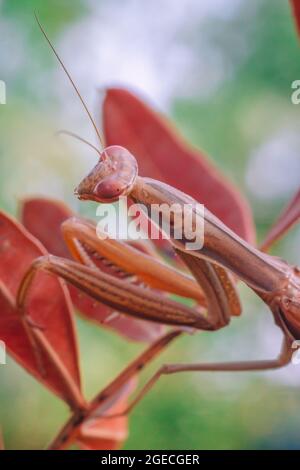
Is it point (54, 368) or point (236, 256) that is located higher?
point (236, 256)

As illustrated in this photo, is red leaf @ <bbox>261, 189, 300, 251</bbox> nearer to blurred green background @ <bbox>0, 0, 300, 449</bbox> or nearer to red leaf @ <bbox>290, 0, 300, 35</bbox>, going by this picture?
red leaf @ <bbox>290, 0, 300, 35</bbox>

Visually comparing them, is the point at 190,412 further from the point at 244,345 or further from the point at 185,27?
the point at 185,27

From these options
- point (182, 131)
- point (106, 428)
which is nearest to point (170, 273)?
point (106, 428)

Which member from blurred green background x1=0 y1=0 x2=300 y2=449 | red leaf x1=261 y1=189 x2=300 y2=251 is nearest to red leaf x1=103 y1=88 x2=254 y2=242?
red leaf x1=261 y1=189 x2=300 y2=251

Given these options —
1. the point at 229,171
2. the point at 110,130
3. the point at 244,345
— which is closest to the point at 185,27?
the point at 229,171

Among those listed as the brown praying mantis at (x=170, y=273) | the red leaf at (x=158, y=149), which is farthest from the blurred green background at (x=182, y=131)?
the brown praying mantis at (x=170, y=273)

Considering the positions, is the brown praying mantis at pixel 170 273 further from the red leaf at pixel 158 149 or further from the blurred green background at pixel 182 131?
the blurred green background at pixel 182 131
